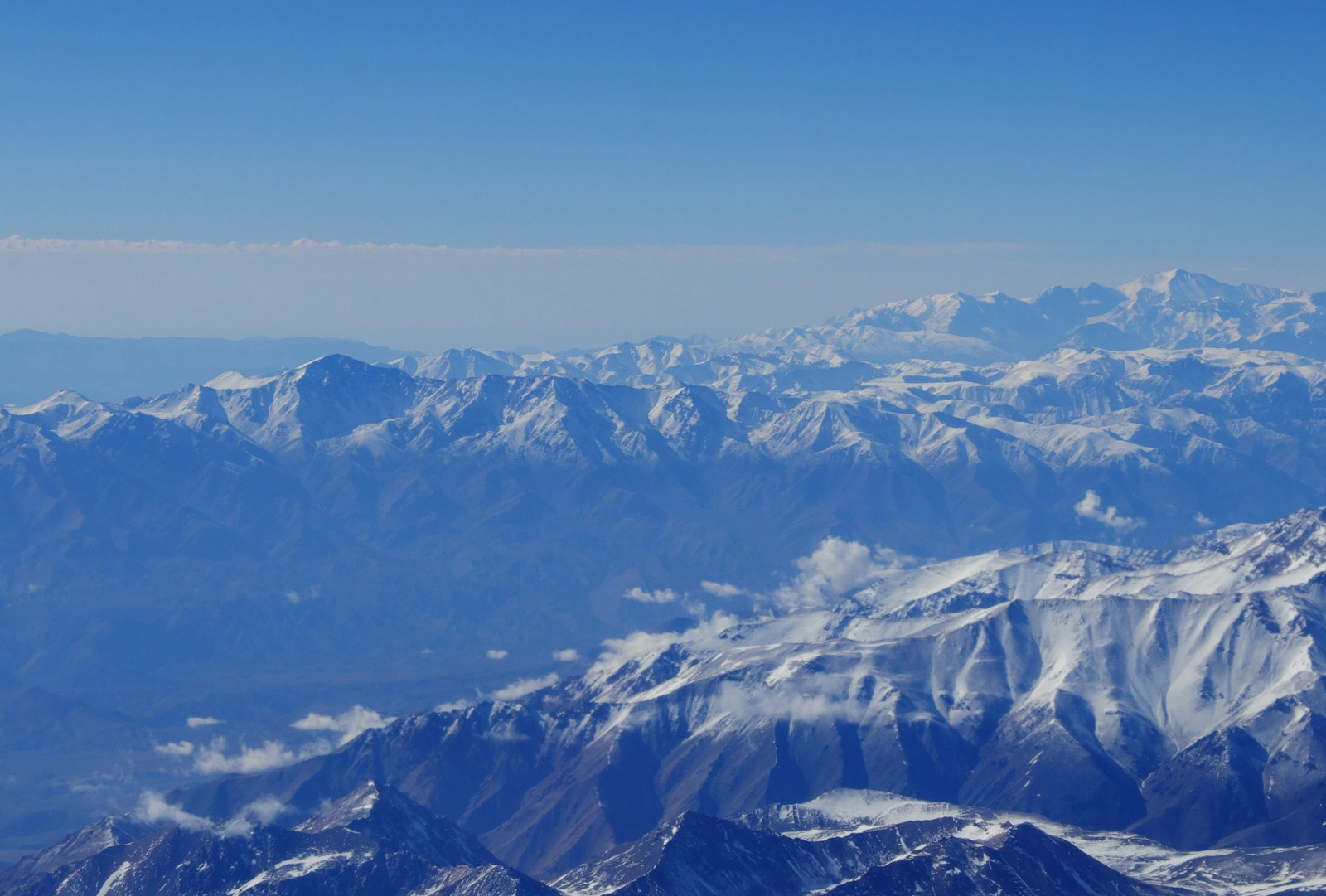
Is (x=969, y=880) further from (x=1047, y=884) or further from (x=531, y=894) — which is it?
(x=531, y=894)

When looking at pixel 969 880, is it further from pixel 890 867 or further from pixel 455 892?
pixel 455 892

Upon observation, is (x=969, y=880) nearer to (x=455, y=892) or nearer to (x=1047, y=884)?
(x=1047, y=884)

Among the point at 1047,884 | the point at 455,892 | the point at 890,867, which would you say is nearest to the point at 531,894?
the point at 455,892

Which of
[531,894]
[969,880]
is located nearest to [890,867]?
[969,880]
